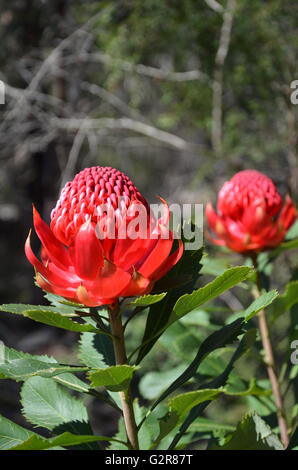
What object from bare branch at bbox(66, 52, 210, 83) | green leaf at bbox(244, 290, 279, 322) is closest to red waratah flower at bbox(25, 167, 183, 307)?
green leaf at bbox(244, 290, 279, 322)

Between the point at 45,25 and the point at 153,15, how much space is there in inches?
48.7

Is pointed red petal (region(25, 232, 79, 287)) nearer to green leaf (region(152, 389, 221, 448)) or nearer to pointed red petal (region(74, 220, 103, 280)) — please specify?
pointed red petal (region(74, 220, 103, 280))

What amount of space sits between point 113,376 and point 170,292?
0.62 feet

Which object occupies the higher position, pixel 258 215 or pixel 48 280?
pixel 258 215

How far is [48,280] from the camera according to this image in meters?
0.72

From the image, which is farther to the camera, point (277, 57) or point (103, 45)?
point (103, 45)

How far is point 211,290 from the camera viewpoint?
71cm

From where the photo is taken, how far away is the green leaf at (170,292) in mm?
776

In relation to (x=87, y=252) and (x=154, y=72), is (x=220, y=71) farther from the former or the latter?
(x=87, y=252)

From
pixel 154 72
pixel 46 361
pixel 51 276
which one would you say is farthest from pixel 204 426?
pixel 154 72

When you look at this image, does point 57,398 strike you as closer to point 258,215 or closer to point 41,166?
point 258,215

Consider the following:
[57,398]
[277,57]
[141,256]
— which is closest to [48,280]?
[141,256]

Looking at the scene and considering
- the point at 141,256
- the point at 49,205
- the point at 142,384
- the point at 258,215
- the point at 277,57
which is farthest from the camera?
the point at 49,205
